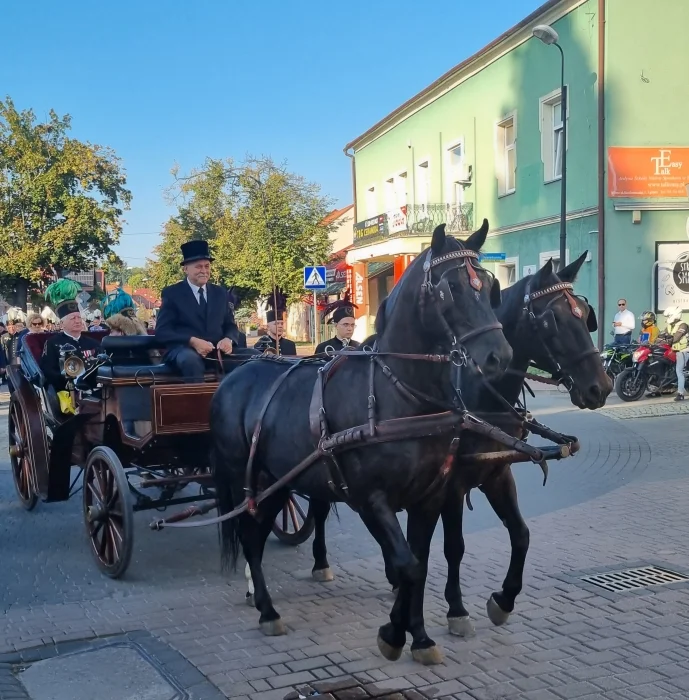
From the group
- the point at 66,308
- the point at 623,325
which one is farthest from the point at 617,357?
the point at 66,308

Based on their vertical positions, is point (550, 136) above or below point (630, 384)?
above

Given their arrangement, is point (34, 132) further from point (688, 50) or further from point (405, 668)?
point (405, 668)

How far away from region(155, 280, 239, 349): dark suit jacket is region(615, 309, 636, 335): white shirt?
12.7 m

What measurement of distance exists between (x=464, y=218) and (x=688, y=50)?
26.0 feet

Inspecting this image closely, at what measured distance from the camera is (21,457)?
325 inches

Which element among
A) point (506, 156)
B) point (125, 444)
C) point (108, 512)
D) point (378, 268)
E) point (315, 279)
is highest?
point (506, 156)

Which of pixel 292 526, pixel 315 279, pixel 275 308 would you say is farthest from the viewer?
pixel 315 279

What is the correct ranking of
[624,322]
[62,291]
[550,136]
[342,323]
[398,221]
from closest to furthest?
[342,323], [62,291], [624,322], [550,136], [398,221]

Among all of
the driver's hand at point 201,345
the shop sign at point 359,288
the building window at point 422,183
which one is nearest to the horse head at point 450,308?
the driver's hand at point 201,345

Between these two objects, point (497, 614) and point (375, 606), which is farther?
point (375, 606)

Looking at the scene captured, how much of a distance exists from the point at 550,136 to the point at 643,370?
7990mm

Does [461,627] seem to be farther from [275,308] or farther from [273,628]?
[275,308]

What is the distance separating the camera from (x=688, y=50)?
1892cm

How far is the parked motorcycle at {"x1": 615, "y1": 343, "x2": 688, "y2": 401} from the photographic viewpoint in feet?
51.8
